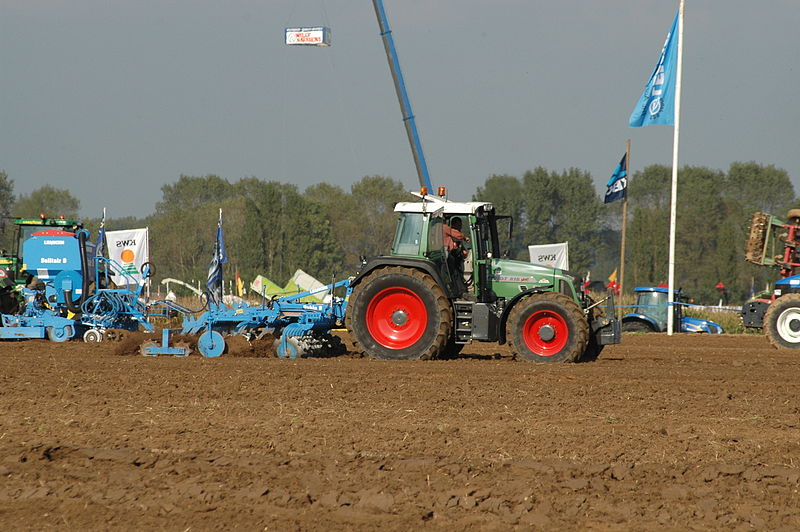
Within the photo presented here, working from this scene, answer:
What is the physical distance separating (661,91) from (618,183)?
15.4 feet

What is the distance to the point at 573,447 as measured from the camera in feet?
21.1

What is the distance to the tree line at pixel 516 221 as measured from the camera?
4966 cm

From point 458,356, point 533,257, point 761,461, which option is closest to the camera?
point 761,461

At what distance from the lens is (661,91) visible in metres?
21.1

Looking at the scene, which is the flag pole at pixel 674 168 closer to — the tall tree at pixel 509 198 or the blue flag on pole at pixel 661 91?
the blue flag on pole at pixel 661 91

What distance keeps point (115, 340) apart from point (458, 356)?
17.8 ft

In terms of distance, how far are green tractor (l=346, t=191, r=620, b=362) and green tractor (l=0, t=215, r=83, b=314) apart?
7.35m

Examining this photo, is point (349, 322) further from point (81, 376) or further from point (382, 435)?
point (382, 435)

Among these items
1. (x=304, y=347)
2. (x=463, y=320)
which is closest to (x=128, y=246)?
(x=304, y=347)

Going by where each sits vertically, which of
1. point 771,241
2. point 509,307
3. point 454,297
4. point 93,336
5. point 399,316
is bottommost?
point 93,336

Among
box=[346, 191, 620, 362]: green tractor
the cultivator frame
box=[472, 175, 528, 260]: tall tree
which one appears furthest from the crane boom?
box=[472, 175, 528, 260]: tall tree

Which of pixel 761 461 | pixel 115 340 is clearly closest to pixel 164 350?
pixel 115 340

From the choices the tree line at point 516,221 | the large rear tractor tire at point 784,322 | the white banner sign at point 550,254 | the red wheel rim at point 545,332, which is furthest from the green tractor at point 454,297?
the tree line at point 516,221

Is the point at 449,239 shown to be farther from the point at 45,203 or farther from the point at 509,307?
the point at 45,203
